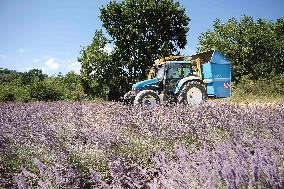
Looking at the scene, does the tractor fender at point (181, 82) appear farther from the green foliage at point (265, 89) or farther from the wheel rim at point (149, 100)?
the green foliage at point (265, 89)

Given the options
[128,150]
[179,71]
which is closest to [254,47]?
[179,71]

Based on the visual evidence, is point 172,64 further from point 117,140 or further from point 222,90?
point 117,140

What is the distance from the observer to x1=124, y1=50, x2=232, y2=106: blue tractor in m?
10.2

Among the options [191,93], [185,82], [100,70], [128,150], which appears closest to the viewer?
[128,150]

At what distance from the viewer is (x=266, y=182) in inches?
68.3

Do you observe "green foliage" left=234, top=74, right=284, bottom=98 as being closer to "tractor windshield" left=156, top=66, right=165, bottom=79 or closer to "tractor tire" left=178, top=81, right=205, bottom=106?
"tractor tire" left=178, top=81, right=205, bottom=106

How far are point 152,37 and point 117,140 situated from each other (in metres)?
20.1

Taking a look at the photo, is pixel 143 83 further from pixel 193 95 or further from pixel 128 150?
pixel 128 150

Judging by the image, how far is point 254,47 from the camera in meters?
34.0

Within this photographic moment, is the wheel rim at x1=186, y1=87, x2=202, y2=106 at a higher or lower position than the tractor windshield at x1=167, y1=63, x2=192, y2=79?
lower

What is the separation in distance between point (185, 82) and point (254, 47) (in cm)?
2635

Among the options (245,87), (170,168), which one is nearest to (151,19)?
(245,87)

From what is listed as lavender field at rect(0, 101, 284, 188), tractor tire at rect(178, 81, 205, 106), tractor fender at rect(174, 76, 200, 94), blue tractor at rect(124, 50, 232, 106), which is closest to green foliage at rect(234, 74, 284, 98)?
blue tractor at rect(124, 50, 232, 106)

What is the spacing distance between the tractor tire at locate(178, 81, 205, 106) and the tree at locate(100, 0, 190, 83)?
11.8 metres
